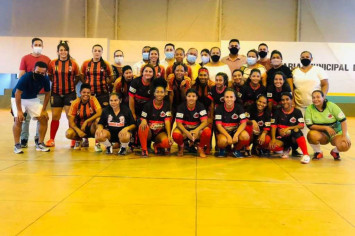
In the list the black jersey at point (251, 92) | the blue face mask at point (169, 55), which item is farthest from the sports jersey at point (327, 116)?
the blue face mask at point (169, 55)

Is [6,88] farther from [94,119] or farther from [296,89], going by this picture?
[296,89]

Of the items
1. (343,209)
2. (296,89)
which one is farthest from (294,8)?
(343,209)

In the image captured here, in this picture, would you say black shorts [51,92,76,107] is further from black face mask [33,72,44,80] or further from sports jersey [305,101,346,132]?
sports jersey [305,101,346,132]

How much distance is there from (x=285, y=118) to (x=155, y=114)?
7.38 feet

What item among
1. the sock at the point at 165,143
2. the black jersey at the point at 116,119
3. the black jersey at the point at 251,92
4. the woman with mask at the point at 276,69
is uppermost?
the woman with mask at the point at 276,69

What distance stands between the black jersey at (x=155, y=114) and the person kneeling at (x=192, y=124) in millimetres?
217

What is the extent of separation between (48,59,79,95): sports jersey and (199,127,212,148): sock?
269cm

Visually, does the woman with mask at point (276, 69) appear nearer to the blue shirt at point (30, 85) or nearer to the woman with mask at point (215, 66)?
the woman with mask at point (215, 66)

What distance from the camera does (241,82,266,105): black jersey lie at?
217 inches

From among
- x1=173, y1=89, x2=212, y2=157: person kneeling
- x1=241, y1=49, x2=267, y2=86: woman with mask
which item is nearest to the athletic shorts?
x1=173, y1=89, x2=212, y2=157: person kneeling

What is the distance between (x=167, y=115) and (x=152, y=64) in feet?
3.48

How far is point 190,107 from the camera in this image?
533 cm

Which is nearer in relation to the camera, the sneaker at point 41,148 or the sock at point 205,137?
the sock at point 205,137

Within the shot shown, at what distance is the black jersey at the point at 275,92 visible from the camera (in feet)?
17.7
